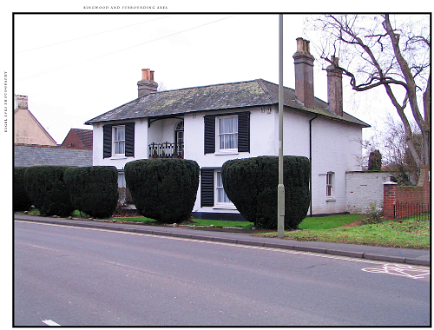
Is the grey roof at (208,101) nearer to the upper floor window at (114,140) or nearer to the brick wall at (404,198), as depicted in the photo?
the upper floor window at (114,140)

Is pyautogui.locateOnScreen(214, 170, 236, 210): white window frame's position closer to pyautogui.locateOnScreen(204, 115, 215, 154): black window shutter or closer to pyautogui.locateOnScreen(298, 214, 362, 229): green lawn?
pyautogui.locateOnScreen(204, 115, 215, 154): black window shutter

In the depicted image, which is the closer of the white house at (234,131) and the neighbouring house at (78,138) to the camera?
the white house at (234,131)

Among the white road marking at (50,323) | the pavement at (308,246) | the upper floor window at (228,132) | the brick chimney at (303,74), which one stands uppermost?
the brick chimney at (303,74)

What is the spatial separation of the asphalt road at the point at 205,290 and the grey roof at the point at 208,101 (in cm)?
1215

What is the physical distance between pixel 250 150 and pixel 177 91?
27.5 feet

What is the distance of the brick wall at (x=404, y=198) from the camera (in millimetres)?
16406

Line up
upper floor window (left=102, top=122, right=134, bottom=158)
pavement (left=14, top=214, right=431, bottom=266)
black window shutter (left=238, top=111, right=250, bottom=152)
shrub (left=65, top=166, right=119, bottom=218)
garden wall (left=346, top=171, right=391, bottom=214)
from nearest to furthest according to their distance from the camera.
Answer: pavement (left=14, top=214, right=431, bottom=266) → shrub (left=65, top=166, right=119, bottom=218) → black window shutter (left=238, top=111, right=250, bottom=152) → garden wall (left=346, top=171, right=391, bottom=214) → upper floor window (left=102, top=122, right=134, bottom=158)

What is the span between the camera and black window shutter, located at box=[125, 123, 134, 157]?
26.4 meters

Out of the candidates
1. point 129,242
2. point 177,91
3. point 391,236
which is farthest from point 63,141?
point 391,236

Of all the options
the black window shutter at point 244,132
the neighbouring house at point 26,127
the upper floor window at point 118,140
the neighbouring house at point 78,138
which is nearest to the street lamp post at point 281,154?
the black window shutter at point 244,132

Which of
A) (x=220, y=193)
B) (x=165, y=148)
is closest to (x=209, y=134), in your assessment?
(x=220, y=193)

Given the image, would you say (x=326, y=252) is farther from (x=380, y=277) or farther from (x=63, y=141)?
(x=63, y=141)

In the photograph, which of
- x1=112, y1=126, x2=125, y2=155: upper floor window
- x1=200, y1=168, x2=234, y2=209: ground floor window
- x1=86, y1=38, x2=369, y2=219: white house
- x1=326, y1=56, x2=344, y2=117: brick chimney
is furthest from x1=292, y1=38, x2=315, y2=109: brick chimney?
x1=112, y1=126, x2=125, y2=155: upper floor window

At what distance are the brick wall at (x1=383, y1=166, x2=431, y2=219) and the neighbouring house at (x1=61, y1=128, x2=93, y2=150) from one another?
137 ft
